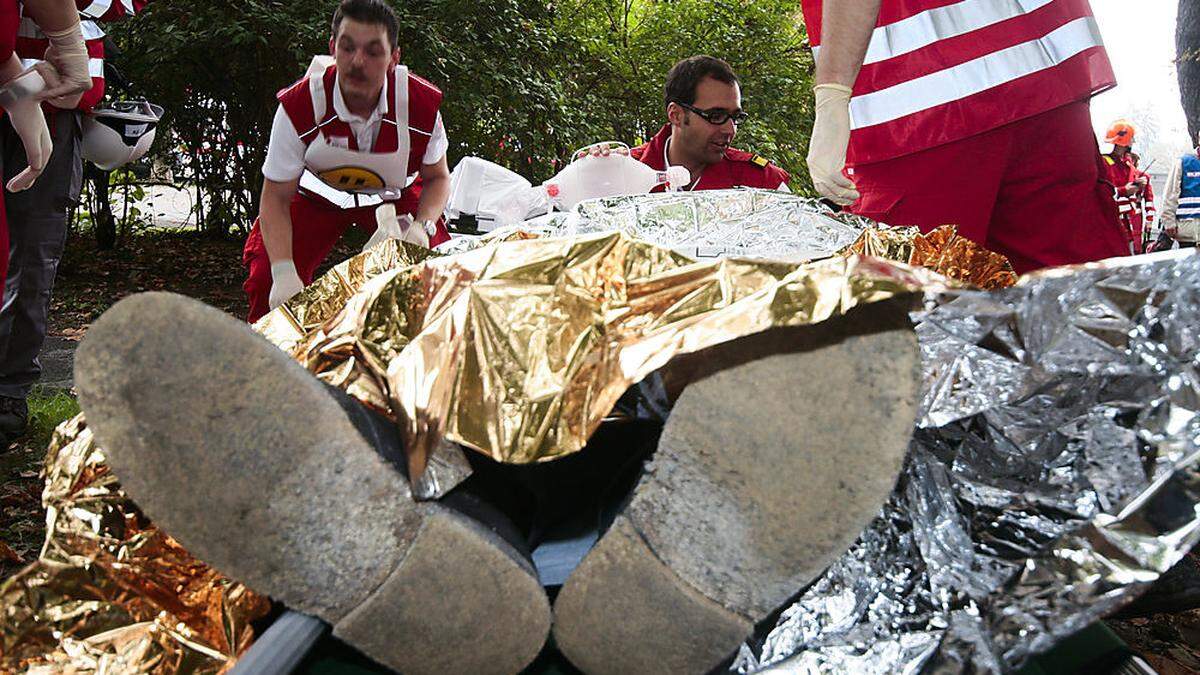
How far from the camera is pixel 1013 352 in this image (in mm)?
1139

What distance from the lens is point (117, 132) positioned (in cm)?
307

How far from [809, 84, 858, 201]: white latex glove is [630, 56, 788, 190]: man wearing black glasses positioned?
1.64 meters

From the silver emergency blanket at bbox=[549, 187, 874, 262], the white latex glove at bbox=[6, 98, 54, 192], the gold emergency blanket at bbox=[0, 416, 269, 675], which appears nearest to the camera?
the gold emergency blanket at bbox=[0, 416, 269, 675]

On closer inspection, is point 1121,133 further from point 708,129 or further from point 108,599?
point 108,599

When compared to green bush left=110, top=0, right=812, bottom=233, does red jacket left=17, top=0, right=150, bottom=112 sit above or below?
→ above

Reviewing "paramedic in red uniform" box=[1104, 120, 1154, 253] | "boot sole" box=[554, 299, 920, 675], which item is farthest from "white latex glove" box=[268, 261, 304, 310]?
"paramedic in red uniform" box=[1104, 120, 1154, 253]

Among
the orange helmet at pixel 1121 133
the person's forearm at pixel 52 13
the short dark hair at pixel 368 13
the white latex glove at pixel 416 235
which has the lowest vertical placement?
the orange helmet at pixel 1121 133

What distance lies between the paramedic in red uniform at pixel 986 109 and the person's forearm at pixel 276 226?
1.84 m

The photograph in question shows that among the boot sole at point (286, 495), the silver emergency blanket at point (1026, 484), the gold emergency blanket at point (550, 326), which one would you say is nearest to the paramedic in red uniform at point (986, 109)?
the silver emergency blanket at point (1026, 484)

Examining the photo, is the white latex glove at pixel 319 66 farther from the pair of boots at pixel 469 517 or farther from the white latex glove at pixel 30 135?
the pair of boots at pixel 469 517

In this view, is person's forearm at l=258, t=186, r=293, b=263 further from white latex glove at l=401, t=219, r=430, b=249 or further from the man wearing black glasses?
the man wearing black glasses

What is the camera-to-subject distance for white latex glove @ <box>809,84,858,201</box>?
1.90 m

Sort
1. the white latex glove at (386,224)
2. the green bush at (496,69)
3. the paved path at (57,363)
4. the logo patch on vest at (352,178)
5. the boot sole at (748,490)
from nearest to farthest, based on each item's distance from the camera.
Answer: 1. the boot sole at (748,490)
2. the white latex glove at (386,224)
3. the logo patch on vest at (352,178)
4. the paved path at (57,363)
5. the green bush at (496,69)

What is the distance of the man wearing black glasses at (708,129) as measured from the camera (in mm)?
3713
